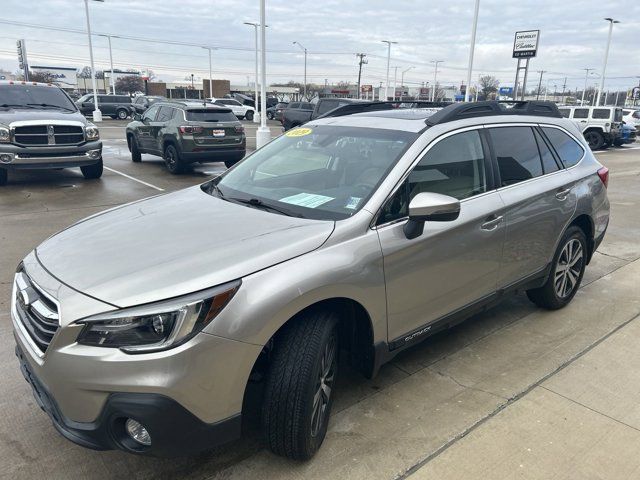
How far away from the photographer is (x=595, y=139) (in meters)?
24.2

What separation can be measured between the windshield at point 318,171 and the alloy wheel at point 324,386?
2.31 ft

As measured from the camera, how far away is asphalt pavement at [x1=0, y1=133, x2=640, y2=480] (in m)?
2.56

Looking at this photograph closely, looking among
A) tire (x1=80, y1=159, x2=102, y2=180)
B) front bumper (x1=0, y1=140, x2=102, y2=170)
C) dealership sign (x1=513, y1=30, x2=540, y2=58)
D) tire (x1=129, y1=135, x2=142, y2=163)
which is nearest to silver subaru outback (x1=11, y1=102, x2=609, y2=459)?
front bumper (x1=0, y1=140, x2=102, y2=170)

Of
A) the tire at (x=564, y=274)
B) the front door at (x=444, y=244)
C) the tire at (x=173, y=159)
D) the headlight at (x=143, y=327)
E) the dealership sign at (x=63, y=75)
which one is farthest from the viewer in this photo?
the dealership sign at (x=63, y=75)

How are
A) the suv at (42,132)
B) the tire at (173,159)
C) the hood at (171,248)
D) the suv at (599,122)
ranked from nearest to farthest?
the hood at (171,248) → the suv at (42,132) → the tire at (173,159) → the suv at (599,122)

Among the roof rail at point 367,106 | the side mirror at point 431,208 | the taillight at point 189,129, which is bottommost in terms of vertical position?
the taillight at point 189,129

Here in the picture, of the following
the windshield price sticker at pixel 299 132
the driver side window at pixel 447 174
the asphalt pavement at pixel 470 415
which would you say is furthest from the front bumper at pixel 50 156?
the driver side window at pixel 447 174

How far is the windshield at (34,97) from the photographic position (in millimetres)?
10094

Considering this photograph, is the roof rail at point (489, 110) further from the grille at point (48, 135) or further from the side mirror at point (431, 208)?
the grille at point (48, 135)

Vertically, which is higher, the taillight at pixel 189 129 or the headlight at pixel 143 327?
the headlight at pixel 143 327

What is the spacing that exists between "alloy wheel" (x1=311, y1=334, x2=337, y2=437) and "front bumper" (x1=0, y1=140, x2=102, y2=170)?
348 inches

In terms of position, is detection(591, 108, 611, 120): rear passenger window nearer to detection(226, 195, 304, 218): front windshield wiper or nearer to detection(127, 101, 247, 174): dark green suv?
detection(127, 101, 247, 174): dark green suv

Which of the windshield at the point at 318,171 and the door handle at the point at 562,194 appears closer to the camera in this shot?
the windshield at the point at 318,171

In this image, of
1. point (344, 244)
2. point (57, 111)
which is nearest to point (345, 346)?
point (344, 244)
